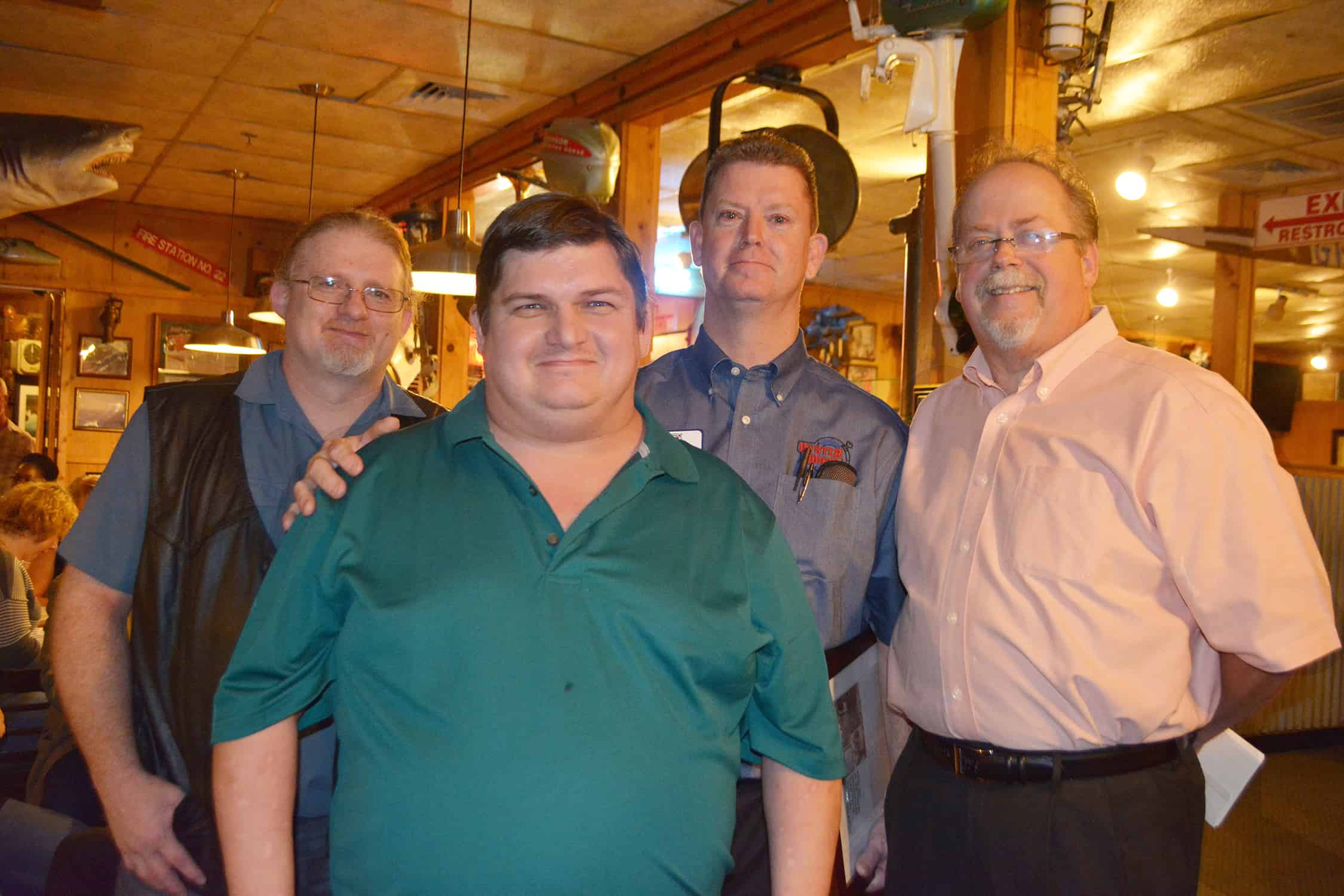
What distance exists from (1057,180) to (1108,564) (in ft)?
2.41

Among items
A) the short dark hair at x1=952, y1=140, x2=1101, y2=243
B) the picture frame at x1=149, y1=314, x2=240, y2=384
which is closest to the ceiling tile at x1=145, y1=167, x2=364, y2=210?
the picture frame at x1=149, y1=314, x2=240, y2=384

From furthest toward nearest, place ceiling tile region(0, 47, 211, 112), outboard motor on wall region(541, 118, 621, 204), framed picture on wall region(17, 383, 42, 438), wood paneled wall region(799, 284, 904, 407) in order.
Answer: wood paneled wall region(799, 284, 904, 407)
framed picture on wall region(17, 383, 42, 438)
ceiling tile region(0, 47, 211, 112)
outboard motor on wall region(541, 118, 621, 204)

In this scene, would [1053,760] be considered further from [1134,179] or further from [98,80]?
[98,80]

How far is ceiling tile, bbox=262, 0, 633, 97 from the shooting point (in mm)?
4527

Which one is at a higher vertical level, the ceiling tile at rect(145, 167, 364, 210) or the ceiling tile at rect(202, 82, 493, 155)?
the ceiling tile at rect(202, 82, 493, 155)

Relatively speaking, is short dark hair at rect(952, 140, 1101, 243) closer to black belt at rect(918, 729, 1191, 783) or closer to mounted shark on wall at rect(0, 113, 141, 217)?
black belt at rect(918, 729, 1191, 783)

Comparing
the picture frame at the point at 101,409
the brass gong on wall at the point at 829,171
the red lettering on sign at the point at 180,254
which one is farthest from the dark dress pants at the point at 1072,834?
the red lettering on sign at the point at 180,254

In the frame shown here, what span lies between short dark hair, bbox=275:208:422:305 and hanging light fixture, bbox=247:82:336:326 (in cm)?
246

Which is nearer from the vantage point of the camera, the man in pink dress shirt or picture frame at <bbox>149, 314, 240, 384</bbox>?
the man in pink dress shirt

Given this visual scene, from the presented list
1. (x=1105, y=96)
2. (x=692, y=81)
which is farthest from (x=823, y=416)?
(x=1105, y=96)

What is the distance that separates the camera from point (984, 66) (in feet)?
10.2

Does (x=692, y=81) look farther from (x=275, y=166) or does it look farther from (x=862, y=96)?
(x=275, y=166)

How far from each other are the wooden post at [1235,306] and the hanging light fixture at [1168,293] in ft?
8.96

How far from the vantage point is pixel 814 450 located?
1991 millimetres
